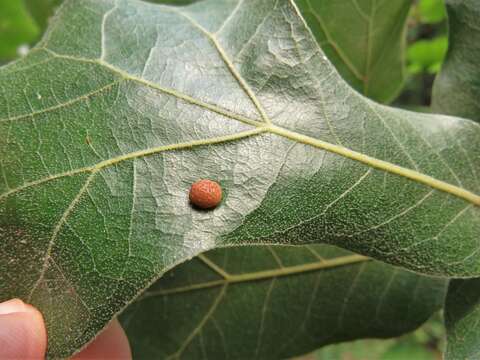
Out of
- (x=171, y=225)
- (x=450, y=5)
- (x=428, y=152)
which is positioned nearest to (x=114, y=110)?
(x=171, y=225)

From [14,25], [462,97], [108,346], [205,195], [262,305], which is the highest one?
[14,25]

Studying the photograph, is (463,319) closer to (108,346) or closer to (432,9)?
(108,346)

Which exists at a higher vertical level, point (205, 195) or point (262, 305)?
point (205, 195)

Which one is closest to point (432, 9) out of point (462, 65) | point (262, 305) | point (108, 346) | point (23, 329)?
point (462, 65)

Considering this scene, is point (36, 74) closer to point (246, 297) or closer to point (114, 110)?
point (114, 110)

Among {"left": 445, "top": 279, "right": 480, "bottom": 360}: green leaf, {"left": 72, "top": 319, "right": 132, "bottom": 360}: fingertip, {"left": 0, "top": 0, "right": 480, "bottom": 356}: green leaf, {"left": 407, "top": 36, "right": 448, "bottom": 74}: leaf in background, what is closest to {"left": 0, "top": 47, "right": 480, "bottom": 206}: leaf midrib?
{"left": 0, "top": 0, "right": 480, "bottom": 356}: green leaf
